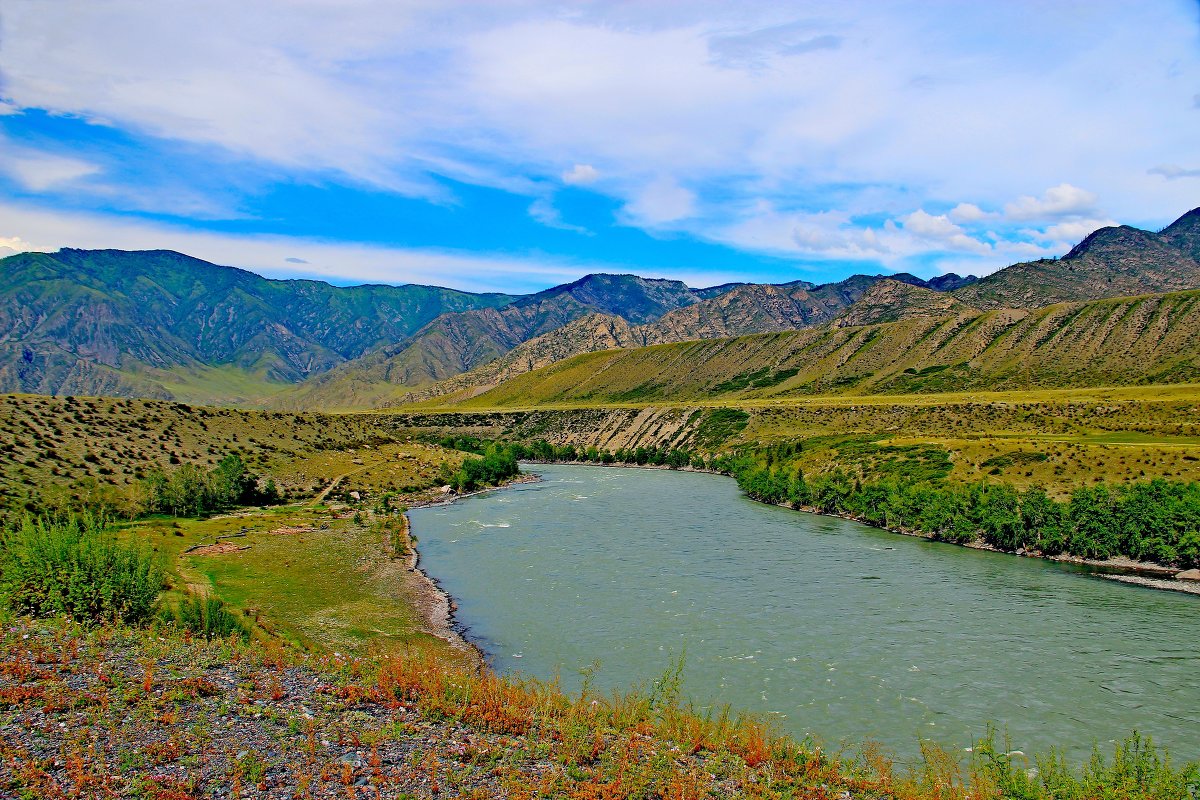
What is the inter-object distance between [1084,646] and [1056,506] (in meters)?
27.6

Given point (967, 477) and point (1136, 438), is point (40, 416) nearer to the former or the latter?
point (967, 477)

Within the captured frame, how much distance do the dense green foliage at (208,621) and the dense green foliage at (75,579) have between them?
1.36 m

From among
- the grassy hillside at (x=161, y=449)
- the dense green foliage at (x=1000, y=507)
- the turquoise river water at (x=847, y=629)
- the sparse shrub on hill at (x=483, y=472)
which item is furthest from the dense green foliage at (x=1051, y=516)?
the grassy hillside at (x=161, y=449)

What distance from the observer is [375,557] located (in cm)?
5847

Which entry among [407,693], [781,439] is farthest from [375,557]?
[781,439]

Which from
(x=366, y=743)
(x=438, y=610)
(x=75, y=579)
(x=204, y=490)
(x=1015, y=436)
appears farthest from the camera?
(x=1015, y=436)

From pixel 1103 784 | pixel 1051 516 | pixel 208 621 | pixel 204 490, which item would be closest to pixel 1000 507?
pixel 1051 516

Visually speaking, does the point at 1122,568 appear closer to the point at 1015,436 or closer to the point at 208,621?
the point at 1015,436

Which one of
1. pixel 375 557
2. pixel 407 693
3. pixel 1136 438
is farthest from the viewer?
pixel 1136 438

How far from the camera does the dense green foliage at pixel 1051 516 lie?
52.2 metres

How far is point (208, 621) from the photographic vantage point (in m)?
27.7

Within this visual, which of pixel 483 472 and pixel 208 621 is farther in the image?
pixel 483 472

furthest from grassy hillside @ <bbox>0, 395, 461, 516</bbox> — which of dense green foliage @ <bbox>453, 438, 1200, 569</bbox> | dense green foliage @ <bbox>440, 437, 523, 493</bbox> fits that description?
dense green foliage @ <bbox>453, 438, 1200, 569</bbox>

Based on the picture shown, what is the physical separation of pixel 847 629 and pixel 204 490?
7174 centimetres
